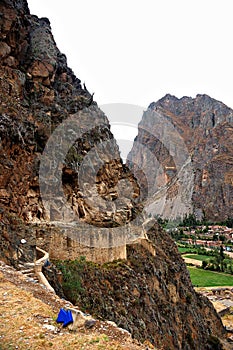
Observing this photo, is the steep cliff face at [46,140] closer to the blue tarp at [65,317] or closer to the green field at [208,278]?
the blue tarp at [65,317]

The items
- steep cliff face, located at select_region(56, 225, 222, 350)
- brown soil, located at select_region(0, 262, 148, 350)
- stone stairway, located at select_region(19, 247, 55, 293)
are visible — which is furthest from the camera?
steep cliff face, located at select_region(56, 225, 222, 350)

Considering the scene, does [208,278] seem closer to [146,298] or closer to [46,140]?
[146,298]

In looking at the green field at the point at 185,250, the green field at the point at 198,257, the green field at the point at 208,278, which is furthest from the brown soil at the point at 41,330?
the green field at the point at 185,250

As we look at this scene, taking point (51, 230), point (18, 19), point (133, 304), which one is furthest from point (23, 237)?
point (18, 19)

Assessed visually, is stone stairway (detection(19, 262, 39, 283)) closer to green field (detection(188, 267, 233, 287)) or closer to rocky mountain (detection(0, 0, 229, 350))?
rocky mountain (detection(0, 0, 229, 350))

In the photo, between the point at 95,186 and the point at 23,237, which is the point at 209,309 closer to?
the point at 95,186

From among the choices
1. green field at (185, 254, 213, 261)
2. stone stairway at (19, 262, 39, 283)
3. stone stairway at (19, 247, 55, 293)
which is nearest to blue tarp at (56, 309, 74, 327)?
stone stairway at (19, 247, 55, 293)
